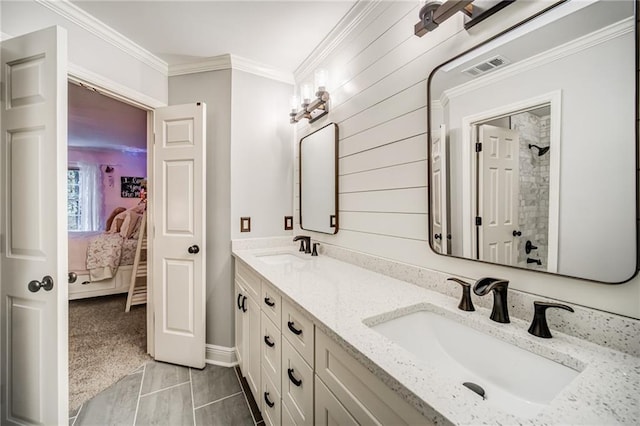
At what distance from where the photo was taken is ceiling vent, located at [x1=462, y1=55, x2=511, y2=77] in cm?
91

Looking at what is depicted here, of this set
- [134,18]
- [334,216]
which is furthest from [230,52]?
[334,216]

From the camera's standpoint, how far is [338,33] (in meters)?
1.80

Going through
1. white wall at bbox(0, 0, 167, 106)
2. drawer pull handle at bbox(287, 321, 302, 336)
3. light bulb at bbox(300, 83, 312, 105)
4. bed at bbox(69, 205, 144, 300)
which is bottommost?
bed at bbox(69, 205, 144, 300)

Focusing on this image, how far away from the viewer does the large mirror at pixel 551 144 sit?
0.68 meters

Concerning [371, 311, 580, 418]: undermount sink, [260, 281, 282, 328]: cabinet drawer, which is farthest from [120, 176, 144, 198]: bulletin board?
[371, 311, 580, 418]: undermount sink

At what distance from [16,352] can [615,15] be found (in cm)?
271

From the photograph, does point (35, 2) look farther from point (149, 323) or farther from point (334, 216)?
point (149, 323)

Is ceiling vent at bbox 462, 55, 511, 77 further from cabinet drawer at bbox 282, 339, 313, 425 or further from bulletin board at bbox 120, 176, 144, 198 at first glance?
bulletin board at bbox 120, 176, 144, 198

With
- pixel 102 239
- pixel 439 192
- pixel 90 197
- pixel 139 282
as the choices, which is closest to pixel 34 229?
pixel 439 192

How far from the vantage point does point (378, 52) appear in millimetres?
1485

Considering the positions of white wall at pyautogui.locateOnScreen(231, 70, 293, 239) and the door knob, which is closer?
the door knob

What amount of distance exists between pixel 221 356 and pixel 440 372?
214cm

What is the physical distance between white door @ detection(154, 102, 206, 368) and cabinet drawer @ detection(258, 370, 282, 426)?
0.90 meters

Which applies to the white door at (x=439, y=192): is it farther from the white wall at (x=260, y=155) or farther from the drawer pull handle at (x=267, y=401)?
the white wall at (x=260, y=155)
